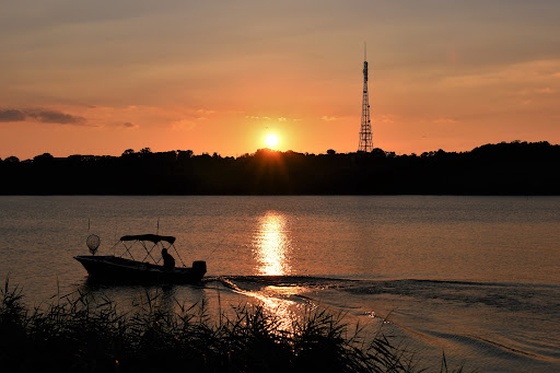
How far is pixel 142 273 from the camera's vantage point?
138ft

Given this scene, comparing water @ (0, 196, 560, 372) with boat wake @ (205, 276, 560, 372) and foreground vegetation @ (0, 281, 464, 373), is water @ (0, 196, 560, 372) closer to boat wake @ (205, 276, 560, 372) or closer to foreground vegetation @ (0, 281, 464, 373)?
boat wake @ (205, 276, 560, 372)

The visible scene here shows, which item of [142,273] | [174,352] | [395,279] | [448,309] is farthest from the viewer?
[395,279]

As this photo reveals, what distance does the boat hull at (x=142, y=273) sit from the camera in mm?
41906

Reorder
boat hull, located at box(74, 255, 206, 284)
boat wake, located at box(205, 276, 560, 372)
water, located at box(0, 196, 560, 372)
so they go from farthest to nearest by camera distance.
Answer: boat hull, located at box(74, 255, 206, 284), water, located at box(0, 196, 560, 372), boat wake, located at box(205, 276, 560, 372)

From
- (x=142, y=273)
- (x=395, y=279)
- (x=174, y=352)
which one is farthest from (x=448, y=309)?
(x=174, y=352)

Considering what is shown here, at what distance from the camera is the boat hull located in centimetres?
4191

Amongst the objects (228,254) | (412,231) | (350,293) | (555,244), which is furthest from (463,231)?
(350,293)

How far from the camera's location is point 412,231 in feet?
309

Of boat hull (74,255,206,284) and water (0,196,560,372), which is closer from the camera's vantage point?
water (0,196,560,372)

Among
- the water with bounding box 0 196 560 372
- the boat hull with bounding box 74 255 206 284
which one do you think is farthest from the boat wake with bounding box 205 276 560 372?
the boat hull with bounding box 74 255 206 284

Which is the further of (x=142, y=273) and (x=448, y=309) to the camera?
(x=142, y=273)

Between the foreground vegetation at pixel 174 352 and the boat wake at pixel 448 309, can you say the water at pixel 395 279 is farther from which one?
the foreground vegetation at pixel 174 352

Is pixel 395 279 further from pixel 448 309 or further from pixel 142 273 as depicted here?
pixel 142 273

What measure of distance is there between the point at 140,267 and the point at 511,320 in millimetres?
22720
